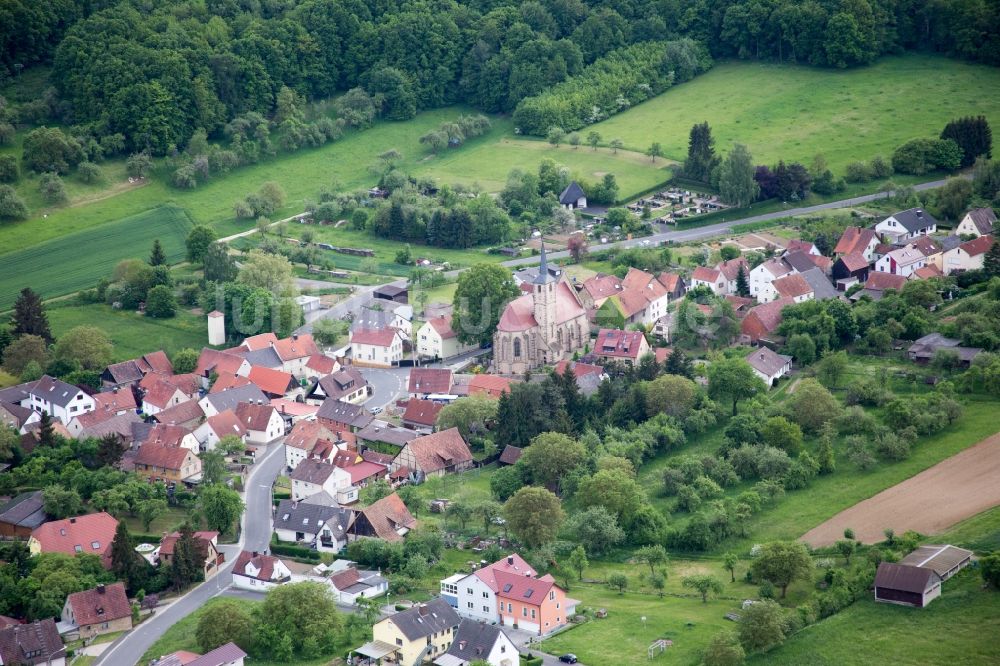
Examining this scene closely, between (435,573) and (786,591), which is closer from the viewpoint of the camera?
(786,591)

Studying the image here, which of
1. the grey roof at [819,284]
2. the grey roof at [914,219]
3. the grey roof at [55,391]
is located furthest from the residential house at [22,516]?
the grey roof at [914,219]

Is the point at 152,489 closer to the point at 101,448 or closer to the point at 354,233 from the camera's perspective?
the point at 101,448

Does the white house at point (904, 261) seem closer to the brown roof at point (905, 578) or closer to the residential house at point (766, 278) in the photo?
the residential house at point (766, 278)

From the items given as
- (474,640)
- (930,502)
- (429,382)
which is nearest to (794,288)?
(429,382)

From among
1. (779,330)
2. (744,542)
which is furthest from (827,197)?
(744,542)

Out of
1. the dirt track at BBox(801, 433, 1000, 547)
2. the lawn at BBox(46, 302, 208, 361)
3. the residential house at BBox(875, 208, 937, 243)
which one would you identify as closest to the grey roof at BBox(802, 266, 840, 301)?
the residential house at BBox(875, 208, 937, 243)

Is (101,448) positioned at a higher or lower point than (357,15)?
lower
